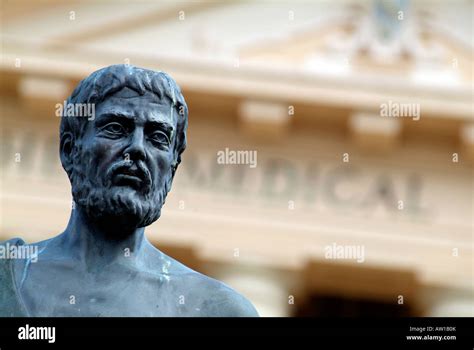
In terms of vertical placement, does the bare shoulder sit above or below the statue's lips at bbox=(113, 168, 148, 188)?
below

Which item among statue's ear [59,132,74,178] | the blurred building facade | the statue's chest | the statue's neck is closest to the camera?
the statue's chest

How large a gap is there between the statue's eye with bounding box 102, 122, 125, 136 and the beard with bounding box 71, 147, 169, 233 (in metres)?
0.10

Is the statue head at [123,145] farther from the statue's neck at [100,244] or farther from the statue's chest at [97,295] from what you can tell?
the statue's chest at [97,295]

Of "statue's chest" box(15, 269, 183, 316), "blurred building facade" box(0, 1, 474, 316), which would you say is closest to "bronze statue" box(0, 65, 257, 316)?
"statue's chest" box(15, 269, 183, 316)

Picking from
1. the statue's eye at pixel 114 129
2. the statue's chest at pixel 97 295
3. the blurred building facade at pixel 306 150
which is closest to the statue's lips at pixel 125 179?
the statue's eye at pixel 114 129

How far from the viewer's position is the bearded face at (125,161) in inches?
205

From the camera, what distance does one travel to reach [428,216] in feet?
94.5

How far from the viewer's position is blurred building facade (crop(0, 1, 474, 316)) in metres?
28.4

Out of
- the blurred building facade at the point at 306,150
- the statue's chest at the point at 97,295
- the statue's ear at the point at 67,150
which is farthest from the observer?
the blurred building facade at the point at 306,150

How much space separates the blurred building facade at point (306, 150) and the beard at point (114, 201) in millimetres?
22074

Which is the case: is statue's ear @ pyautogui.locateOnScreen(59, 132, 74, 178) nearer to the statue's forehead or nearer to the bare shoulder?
the statue's forehead

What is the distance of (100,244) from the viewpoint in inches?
207

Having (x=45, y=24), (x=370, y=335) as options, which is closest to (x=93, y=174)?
(x=370, y=335)

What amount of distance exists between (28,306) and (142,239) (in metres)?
0.40
